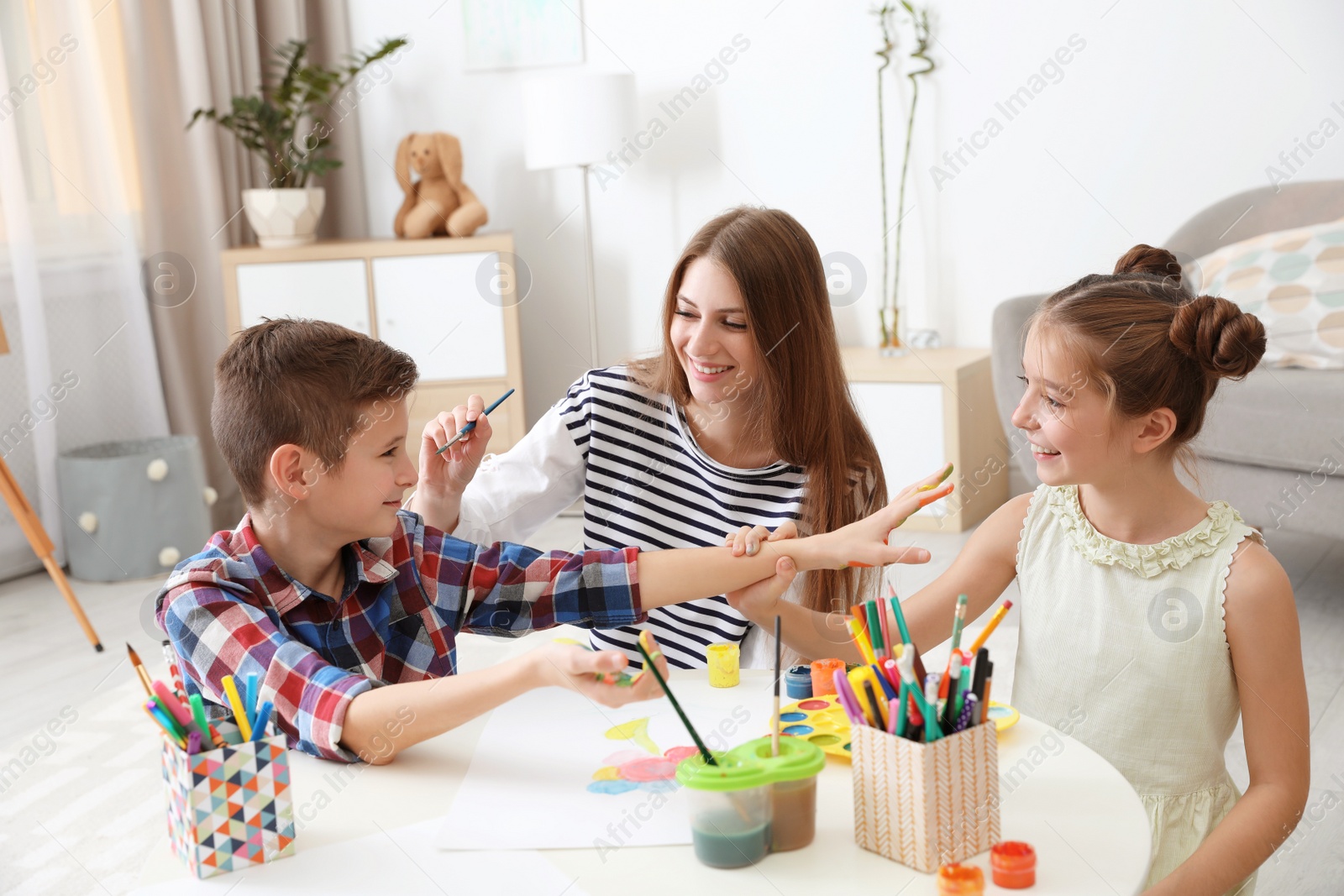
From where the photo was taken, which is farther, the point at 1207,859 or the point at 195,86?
the point at 195,86

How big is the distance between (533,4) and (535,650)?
3530 millimetres

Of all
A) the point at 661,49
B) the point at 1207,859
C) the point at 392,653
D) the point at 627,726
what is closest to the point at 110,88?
the point at 661,49

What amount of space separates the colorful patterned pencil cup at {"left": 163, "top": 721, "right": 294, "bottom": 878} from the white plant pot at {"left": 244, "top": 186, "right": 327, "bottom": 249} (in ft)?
10.3

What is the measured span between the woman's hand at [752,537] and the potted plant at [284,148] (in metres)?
2.85

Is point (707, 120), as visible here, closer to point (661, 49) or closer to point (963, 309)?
point (661, 49)

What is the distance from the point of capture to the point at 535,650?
0.91 m

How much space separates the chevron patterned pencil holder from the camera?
76 cm

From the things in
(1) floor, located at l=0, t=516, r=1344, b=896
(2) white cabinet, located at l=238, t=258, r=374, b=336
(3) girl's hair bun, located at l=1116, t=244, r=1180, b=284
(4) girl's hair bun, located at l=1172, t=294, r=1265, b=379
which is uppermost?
(3) girl's hair bun, located at l=1116, t=244, r=1180, b=284

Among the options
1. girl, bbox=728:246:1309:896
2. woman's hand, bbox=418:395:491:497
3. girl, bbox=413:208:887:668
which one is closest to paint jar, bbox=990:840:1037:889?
girl, bbox=728:246:1309:896

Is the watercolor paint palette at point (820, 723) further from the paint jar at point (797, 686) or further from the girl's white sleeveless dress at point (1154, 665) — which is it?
the girl's white sleeveless dress at point (1154, 665)

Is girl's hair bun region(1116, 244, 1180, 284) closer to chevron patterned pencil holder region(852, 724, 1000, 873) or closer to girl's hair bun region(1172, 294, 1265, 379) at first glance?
girl's hair bun region(1172, 294, 1265, 379)

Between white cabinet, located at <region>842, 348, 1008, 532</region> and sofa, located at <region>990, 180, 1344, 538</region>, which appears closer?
sofa, located at <region>990, 180, 1344, 538</region>

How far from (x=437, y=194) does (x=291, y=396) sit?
286cm

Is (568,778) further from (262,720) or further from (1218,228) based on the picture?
(1218,228)
